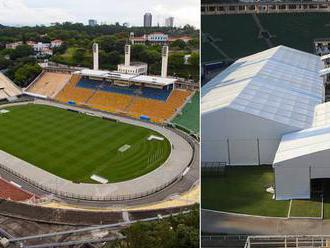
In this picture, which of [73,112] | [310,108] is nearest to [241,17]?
[73,112]

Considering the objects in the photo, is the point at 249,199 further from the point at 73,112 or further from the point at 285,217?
the point at 73,112

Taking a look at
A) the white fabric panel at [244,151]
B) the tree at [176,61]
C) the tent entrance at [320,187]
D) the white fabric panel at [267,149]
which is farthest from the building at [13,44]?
the tent entrance at [320,187]

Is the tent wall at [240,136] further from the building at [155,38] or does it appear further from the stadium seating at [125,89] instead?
the building at [155,38]

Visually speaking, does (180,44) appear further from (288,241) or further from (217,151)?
(288,241)

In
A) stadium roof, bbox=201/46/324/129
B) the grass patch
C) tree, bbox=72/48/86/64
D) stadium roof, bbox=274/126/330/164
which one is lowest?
the grass patch

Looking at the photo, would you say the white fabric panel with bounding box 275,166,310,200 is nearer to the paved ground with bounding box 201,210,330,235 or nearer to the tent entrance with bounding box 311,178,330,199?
the tent entrance with bounding box 311,178,330,199

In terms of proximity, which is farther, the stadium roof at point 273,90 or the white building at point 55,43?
the white building at point 55,43

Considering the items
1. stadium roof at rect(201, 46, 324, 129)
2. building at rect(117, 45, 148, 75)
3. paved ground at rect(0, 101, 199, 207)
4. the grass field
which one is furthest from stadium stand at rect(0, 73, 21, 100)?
stadium roof at rect(201, 46, 324, 129)
